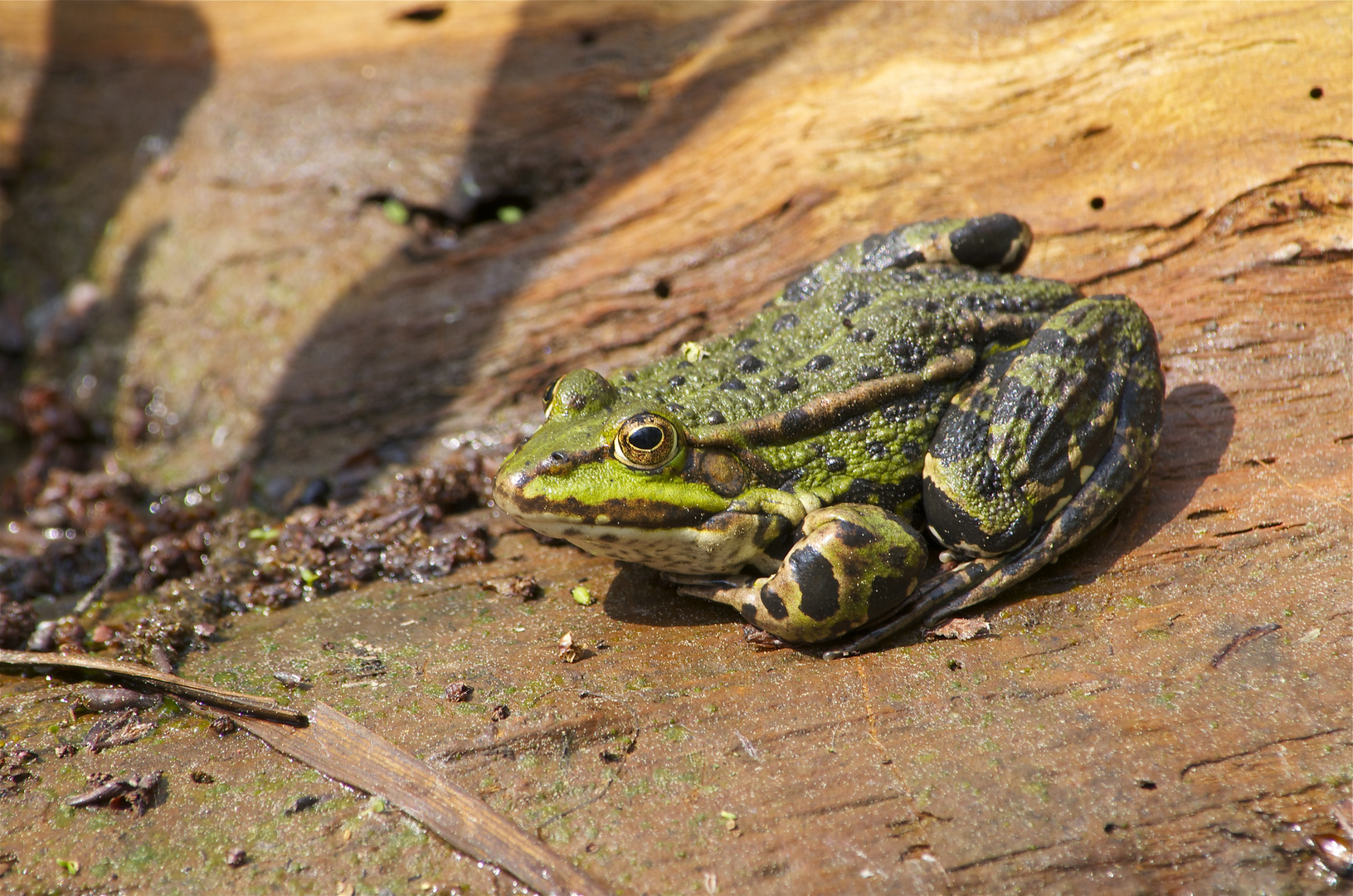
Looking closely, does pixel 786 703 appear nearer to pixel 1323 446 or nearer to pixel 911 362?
pixel 911 362

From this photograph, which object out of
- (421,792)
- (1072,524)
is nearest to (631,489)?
(421,792)

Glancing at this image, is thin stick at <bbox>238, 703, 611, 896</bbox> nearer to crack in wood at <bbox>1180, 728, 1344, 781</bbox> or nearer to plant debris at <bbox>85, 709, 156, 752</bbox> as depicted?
plant debris at <bbox>85, 709, 156, 752</bbox>

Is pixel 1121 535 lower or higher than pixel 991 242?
lower

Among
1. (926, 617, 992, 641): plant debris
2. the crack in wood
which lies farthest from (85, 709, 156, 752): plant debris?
the crack in wood

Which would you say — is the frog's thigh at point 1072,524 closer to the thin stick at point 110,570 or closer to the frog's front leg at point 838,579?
the frog's front leg at point 838,579

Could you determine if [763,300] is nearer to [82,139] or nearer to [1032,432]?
[1032,432]

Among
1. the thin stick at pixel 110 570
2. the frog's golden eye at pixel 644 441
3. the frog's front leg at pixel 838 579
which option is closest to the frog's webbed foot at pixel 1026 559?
the frog's front leg at pixel 838 579

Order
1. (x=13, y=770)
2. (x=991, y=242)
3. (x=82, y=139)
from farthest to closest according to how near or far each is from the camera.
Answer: (x=82, y=139)
(x=991, y=242)
(x=13, y=770)
